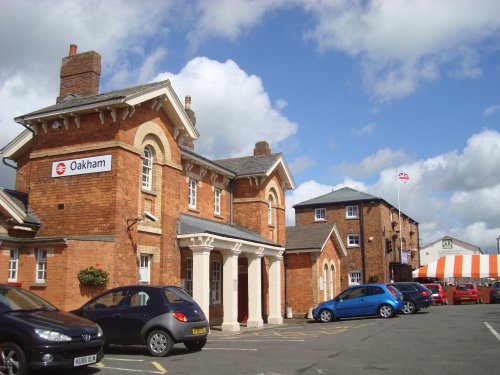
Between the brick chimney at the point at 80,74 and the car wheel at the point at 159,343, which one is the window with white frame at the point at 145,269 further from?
the brick chimney at the point at 80,74

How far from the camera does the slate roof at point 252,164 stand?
81.2 ft

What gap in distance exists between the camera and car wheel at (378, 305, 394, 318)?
71.9 feet

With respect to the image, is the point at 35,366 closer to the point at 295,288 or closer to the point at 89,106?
the point at 89,106

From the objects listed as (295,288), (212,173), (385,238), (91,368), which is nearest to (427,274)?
(385,238)

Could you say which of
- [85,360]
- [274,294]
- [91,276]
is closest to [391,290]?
[274,294]

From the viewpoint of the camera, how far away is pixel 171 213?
60.2 ft

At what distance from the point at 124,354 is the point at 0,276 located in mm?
5776

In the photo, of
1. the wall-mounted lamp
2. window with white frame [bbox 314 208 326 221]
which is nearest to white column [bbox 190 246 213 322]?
the wall-mounted lamp

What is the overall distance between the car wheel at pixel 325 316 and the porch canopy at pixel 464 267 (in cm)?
2108

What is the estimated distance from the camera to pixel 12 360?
25.9 feet

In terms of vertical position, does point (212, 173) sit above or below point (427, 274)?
above

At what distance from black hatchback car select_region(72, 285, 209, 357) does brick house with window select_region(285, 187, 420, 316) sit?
16.8 m

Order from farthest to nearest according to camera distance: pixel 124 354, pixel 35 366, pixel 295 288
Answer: pixel 295 288, pixel 124 354, pixel 35 366

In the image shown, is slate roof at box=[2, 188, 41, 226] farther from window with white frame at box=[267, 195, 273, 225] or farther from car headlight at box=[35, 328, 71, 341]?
window with white frame at box=[267, 195, 273, 225]
